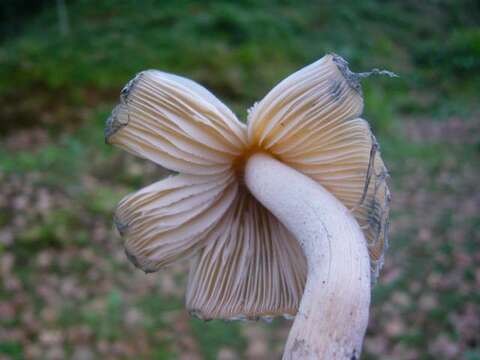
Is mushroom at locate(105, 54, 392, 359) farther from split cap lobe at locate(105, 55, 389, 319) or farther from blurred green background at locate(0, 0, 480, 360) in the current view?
blurred green background at locate(0, 0, 480, 360)

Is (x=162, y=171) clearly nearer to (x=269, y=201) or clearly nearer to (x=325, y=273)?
(x=269, y=201)

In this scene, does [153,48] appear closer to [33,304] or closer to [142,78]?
[33,304]

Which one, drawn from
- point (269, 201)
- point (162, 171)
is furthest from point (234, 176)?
point (162, 171)

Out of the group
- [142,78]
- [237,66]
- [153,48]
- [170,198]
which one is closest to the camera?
[142,78]

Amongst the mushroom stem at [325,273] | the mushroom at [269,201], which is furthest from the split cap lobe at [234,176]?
the mushroom stem at [325,273]

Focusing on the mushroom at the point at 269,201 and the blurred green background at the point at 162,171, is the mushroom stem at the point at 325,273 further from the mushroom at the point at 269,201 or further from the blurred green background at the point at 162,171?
the blurred green background at the point at 162,171

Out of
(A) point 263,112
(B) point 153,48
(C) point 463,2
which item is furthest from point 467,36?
(A) point 263,112
